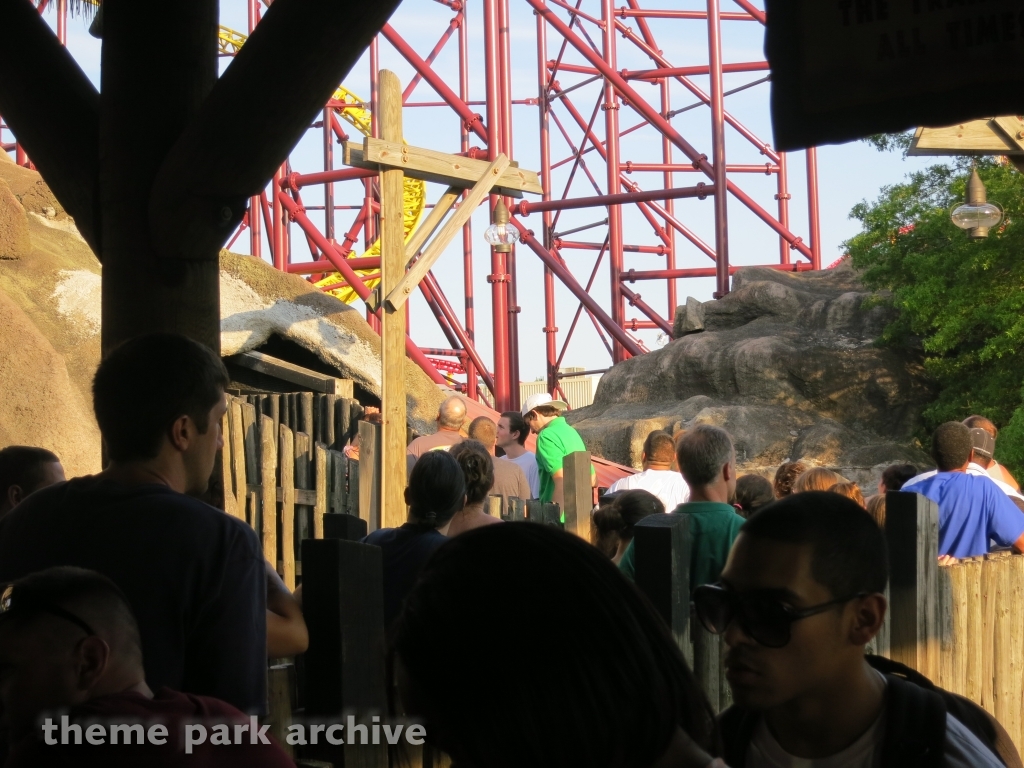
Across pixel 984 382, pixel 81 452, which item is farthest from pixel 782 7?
pixel 984 382

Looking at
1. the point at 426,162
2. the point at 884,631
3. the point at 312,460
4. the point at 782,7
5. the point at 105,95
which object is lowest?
the point at 884,631

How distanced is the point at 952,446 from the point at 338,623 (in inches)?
145

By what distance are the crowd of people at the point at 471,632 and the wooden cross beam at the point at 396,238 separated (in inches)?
206

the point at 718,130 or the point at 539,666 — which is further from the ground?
the point at 718,130

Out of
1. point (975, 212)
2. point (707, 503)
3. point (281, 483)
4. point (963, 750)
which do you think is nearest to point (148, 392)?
point (963, 750)

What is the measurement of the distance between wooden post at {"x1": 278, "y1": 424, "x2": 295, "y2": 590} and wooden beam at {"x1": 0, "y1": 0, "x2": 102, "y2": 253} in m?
3.48

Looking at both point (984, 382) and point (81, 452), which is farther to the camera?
point (984, 382)

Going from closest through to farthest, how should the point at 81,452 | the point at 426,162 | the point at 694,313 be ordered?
1. the point at 426,162
2. the point at 81,452
3. the point at 694,313

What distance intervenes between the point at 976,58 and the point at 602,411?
20.9 metres

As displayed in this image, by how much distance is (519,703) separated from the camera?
4.02 feet

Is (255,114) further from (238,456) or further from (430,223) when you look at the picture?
(430,223)

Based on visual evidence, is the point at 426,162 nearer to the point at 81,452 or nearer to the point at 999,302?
the point at 81,452

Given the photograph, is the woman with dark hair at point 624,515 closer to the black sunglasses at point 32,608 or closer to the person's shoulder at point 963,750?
the person's shoulder at point 963,750

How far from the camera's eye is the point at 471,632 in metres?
1.25
